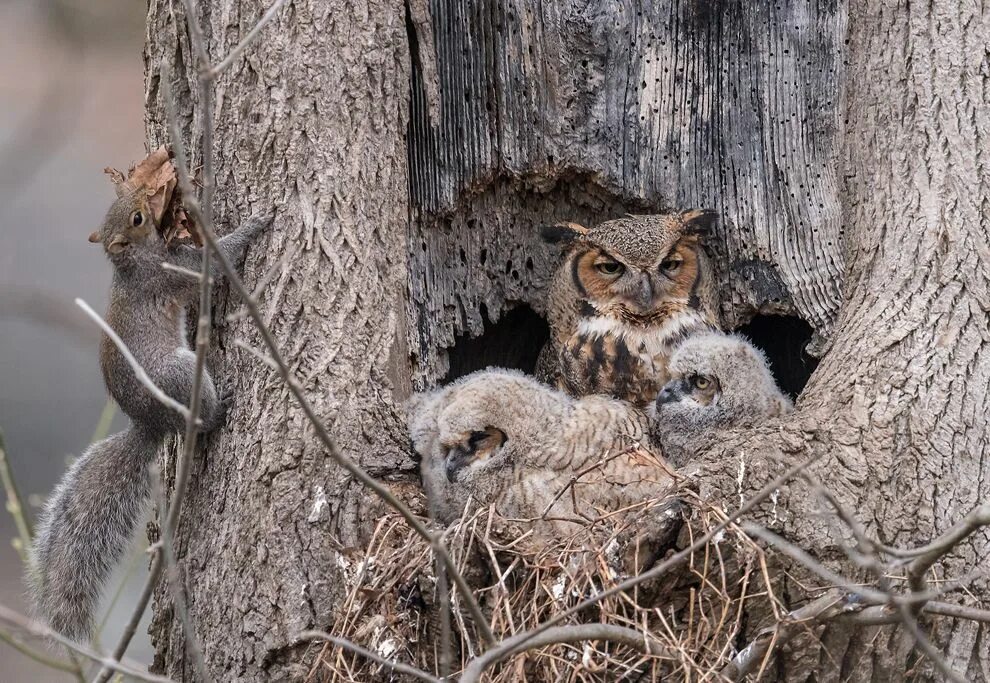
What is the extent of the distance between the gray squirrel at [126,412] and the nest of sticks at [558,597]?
0.63 m

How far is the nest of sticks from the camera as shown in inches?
94.9

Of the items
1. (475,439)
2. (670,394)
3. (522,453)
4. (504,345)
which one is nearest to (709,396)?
(670,394)

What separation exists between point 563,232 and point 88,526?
1.58 meters

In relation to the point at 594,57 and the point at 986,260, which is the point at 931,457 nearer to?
the point at 986,260

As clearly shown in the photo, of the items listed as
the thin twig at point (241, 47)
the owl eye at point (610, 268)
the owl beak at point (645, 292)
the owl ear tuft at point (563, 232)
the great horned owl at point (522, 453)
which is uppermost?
the thin twig at point (241, 47)

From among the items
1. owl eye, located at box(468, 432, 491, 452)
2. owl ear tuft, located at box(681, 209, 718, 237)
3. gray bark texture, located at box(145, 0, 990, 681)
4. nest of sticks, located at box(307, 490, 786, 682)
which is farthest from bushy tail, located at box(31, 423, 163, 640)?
owl ear tuft, located at box(681, 209, 718, 237)

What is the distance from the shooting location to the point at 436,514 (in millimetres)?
2945

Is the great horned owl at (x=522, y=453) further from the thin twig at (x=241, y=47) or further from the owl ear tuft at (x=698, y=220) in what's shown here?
the thin twig at (x=241, y=47)

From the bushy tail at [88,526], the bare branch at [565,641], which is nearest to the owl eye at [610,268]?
the bushy tail at [88,526]

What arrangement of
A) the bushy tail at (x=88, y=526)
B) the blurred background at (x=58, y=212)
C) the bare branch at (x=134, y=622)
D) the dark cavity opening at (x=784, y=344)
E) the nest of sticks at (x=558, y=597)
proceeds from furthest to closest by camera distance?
the blurred background at (x=58, y=212) → the dark cavity opening at (x=784, y=344) → the bushy tail at (x=88, y=526) → the nest of sticks at (x=558, y=597) → the bare branch at (x=134, y=622)

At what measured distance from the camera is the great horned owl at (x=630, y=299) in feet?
11.2

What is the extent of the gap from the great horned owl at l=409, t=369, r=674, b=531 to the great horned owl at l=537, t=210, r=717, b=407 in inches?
14.6

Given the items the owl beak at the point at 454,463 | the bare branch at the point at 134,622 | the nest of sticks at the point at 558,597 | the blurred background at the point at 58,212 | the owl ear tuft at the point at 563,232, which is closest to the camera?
the bare branch at the point at 134,622

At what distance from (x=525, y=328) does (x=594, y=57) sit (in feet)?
3.30
